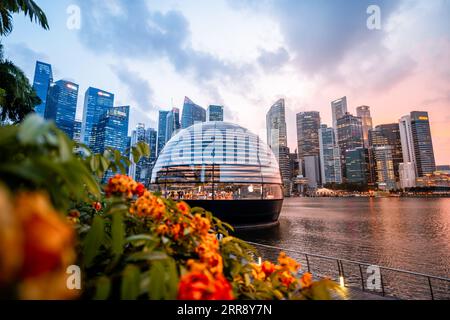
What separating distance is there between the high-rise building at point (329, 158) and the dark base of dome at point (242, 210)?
157 m

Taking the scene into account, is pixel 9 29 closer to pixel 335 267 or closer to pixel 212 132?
pixel 335 267

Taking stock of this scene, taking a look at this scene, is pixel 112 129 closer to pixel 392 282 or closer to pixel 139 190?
pixel 392 282

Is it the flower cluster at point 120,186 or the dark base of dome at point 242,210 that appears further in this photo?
the dark base of dome at point 242,210

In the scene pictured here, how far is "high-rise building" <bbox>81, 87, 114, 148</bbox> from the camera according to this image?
507 ft

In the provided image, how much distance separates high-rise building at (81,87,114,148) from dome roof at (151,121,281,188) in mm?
149093

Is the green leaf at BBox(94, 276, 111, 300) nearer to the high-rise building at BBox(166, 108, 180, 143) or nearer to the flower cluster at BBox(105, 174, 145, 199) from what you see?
the flower cluster at BBox(105, 174, 145, 199)

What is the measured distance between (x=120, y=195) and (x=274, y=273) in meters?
1.25

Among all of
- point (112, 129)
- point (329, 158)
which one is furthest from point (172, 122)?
point (329, 158)

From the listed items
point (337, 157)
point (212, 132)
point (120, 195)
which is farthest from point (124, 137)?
point (120, 195)

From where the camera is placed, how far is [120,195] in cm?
148

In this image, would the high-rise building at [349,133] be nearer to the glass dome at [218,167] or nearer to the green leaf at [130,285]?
the glass dome at [218,167]

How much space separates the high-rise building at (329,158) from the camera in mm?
165238

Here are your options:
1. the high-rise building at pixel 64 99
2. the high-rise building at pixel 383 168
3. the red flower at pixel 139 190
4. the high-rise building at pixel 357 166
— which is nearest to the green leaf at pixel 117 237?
the red flower at pixel 139 190


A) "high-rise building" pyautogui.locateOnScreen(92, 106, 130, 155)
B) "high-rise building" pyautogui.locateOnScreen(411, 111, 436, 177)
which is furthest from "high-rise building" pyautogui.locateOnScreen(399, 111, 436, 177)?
"high-rise building" pyautogui.locateOnScreen(92, 106, 130, 155)
